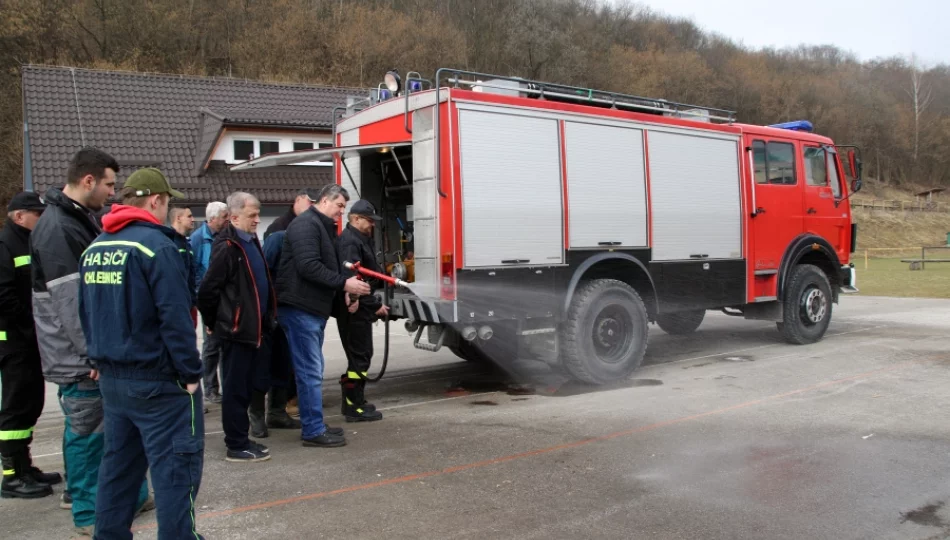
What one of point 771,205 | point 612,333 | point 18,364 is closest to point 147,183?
point 18,364

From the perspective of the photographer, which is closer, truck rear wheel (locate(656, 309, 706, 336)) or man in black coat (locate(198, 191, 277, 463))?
man in black coat (locate(198, 191, 277, 463))

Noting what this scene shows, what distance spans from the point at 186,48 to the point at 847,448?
3463 centimetres

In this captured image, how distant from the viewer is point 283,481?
16.0 ft

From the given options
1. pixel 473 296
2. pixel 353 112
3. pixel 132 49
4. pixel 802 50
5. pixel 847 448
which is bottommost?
pixel 847 448

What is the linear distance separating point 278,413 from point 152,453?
10.9ft

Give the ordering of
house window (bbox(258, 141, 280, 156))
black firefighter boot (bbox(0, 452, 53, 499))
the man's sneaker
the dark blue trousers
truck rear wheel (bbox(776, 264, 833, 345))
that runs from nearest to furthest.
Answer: the dark blue trousers, black firefighter boot (bbox(0, 452, 53, 499)), the man's sneaker, truck rear wheel (bbox(776, 264, 833, 345)), house window (bbox(258, 141, 280, 156))

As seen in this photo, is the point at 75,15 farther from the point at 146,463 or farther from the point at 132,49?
the point at 146,463

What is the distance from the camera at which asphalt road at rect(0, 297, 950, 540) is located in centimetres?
408

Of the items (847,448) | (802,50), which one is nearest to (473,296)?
(847,448)

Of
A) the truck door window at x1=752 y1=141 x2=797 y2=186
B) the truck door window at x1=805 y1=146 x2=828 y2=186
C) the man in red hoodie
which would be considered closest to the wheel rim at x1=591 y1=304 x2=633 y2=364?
the truck door window at x1=752 y1=141 x2=797 y2=186

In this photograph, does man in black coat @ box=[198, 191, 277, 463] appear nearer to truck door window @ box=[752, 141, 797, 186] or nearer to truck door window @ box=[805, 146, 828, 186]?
truck door window @ box=[752, 141, 797, 186]

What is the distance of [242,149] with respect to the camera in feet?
69.3

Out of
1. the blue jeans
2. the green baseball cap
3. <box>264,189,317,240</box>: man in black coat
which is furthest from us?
<box>264,189,317,240</box>: man in black coat

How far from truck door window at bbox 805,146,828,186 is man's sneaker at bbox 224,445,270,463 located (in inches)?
312
